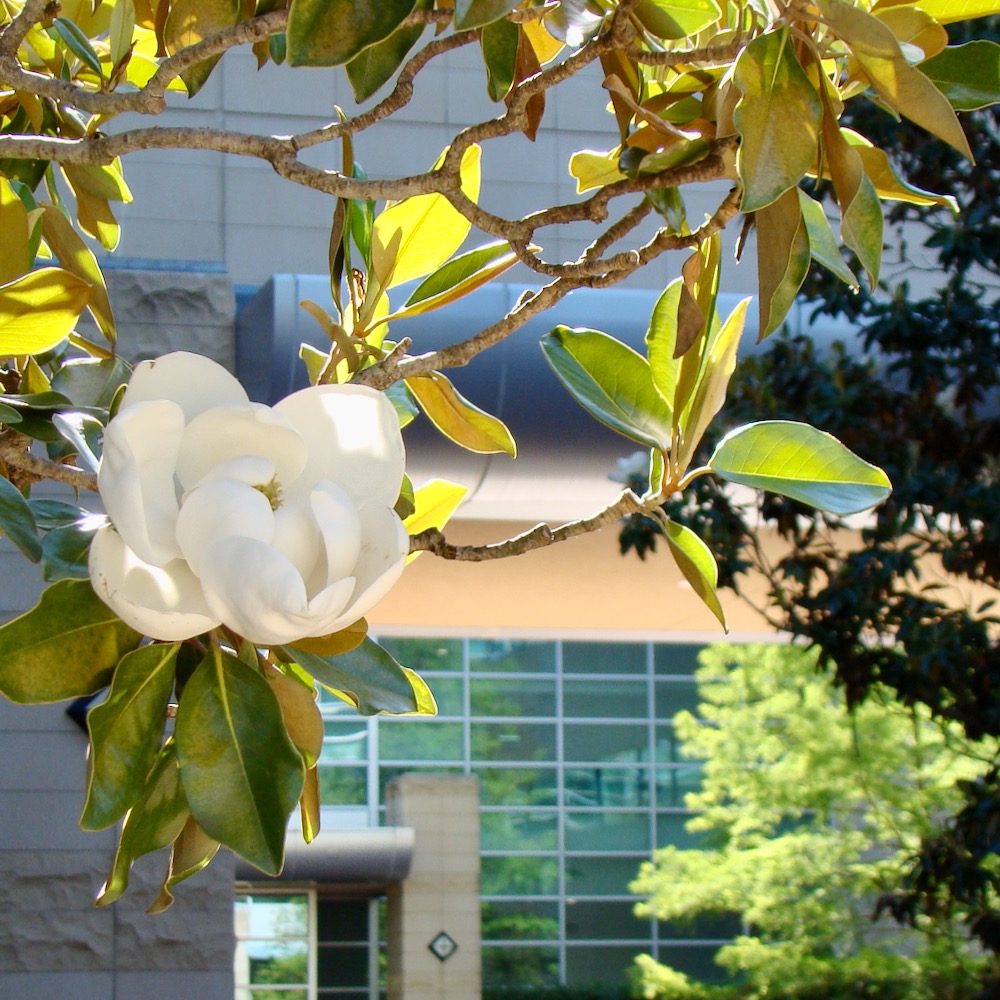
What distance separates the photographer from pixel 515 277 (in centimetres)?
442

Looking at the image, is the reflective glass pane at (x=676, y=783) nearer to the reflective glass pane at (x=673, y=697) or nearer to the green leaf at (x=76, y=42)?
the reflective glass pane at (x=673, y=697)

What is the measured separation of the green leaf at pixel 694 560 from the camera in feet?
2.52

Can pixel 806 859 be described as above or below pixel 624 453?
below

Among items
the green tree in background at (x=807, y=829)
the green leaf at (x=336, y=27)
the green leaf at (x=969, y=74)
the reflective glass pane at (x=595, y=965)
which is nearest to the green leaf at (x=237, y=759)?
the green leaf at (x=336, y=27)

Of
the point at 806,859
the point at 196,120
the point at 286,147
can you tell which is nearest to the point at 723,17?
the point at 286,147

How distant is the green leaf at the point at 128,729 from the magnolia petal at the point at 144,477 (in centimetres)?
10

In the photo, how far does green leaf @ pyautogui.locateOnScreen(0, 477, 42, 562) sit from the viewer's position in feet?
1.82

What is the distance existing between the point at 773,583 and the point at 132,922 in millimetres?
1733

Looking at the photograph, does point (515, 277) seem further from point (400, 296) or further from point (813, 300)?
point (400, 296)

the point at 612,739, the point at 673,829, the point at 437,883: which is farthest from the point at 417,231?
the point at 673,829

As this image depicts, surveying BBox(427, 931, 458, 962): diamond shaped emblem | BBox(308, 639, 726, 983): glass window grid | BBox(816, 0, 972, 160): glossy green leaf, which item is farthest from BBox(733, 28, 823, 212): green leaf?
BBox(308, 639, 726, 983): glass window grid

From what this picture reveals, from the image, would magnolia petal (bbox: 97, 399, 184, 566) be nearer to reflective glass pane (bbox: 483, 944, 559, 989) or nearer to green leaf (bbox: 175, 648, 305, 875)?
green leaf (bbox: 175, 648, 305, 875)

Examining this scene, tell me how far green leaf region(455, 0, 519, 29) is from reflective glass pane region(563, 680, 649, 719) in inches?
699

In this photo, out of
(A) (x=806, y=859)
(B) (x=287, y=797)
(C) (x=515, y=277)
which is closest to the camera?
(B) (x=287, y=797)
